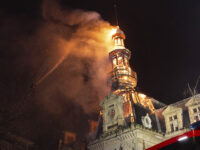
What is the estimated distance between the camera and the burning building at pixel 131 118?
122 ft

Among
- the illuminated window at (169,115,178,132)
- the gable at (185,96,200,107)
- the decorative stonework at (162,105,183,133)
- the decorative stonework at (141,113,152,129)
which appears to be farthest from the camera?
the decorative stonework at (141,113,152,129)

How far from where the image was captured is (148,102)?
44.0 metres

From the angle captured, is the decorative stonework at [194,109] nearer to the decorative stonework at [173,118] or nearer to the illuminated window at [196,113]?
the illuminated window at [196,113]

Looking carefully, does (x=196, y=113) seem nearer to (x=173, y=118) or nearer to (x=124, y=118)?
(x=173, y=118)

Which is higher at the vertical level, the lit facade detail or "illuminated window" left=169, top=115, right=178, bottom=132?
the lit facade detail

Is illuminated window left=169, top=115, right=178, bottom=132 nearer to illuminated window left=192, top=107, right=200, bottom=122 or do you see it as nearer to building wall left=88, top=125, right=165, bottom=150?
building wall left=88, top=125, right=165, bottom=150

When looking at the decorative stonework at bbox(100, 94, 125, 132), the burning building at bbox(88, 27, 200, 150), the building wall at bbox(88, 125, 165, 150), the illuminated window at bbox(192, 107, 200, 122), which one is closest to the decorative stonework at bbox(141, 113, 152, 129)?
the burning building at bbox(88, 27, 200, 150)

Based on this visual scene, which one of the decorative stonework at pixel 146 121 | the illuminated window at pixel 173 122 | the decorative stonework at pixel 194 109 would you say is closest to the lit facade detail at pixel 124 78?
the decorative stonework at pixel 146 121

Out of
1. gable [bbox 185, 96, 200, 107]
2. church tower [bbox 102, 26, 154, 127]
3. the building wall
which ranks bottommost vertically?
the building wall

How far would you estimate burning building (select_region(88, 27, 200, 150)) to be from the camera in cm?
3719

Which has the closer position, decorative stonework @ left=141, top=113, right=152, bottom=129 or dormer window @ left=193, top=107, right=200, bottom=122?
dormer window @ left=193, top=107, right=200, bottom=122

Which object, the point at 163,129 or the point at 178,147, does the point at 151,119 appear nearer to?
the point at 163,129

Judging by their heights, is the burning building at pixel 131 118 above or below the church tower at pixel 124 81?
below

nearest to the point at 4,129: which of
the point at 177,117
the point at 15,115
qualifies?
the point at 15,115
